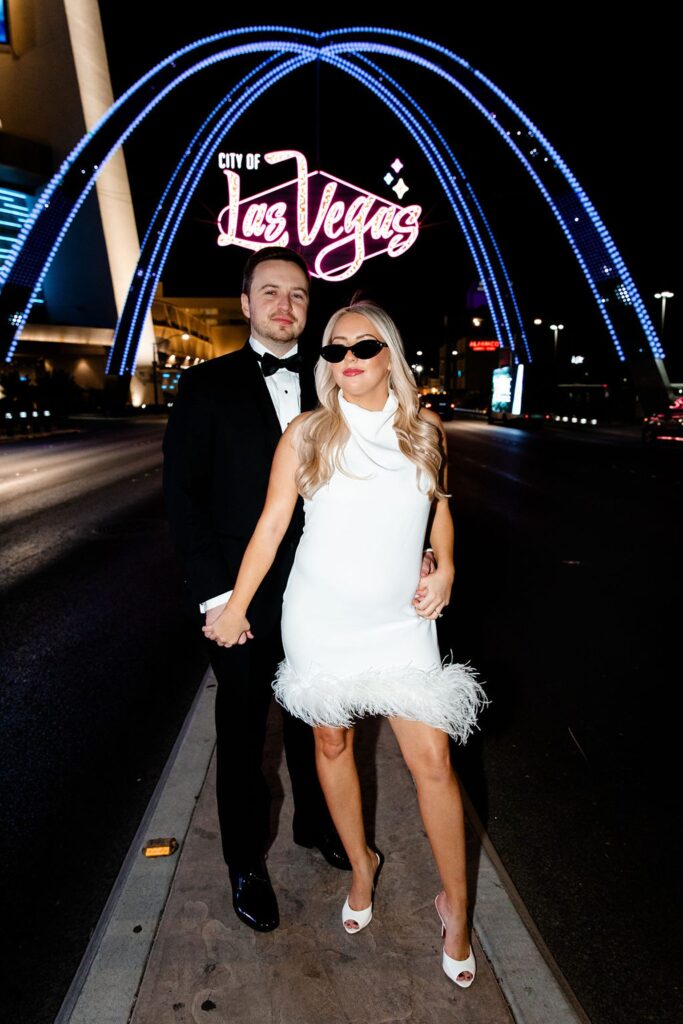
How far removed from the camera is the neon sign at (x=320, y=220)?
27.1 metres

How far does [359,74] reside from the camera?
3184 centimetres

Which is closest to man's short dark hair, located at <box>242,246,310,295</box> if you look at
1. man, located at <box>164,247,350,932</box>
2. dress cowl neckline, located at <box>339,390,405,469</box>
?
man, located at <box>164,247,350,932</box>

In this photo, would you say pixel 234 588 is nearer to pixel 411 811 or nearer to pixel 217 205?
pixel 411 811

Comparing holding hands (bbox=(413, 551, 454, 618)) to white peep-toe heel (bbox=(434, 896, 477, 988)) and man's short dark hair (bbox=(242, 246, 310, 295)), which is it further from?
man's short dark hair (bbox=(242, 246, 310, 295))

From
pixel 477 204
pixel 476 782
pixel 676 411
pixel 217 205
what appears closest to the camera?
pixel 476 782

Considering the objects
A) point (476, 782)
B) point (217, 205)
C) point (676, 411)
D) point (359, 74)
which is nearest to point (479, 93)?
point (359, 74)

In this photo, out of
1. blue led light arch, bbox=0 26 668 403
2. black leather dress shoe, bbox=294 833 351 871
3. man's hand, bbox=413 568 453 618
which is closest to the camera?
man's hand, bbox=413 568 453 618

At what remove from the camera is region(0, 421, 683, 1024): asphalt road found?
2.29 m

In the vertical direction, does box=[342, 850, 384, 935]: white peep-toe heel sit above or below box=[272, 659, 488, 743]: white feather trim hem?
below

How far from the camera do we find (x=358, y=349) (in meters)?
2.02

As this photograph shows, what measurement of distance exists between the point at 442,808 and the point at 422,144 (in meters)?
38.2

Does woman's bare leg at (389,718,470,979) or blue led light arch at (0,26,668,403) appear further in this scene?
blue led light arch at (0,26,668,403)

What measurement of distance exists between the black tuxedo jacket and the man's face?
0.13m

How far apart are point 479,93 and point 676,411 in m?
15.7
